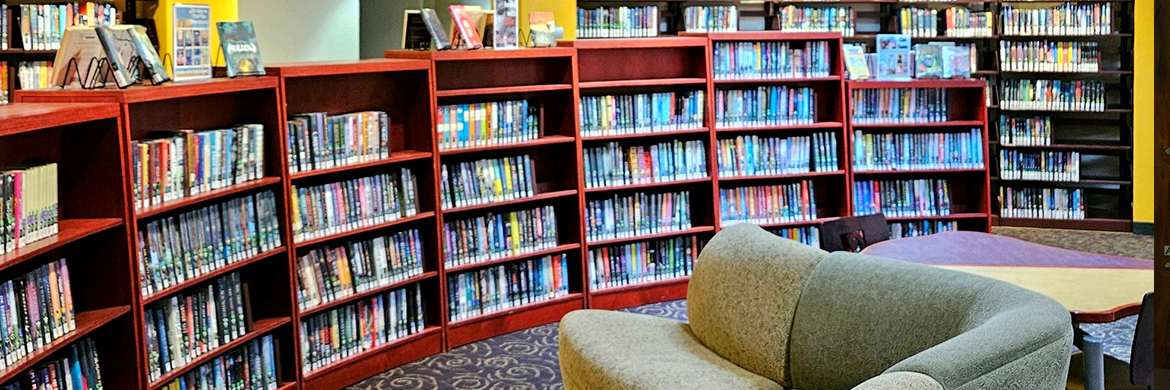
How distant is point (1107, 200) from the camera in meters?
10.6

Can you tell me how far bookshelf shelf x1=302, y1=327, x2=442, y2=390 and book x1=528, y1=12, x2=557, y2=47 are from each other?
1.73 metres

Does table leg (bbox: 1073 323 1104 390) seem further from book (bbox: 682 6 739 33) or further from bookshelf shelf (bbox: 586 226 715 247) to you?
book (bbox: 682 6 739 33)

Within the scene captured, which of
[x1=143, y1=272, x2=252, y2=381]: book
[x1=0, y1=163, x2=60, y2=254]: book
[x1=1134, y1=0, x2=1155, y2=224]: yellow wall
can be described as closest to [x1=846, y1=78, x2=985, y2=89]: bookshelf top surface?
[x1=1134, y1=0, x2=1155, y2=224]: yellow wall

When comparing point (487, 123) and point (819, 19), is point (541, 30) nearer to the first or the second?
point (487, 123)

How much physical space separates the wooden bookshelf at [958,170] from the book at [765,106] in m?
0.31

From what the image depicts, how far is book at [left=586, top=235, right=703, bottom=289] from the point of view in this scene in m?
7.34

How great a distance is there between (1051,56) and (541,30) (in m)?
5.50

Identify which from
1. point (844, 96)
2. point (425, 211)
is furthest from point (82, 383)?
point (844, 96)

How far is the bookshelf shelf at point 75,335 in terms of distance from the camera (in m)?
3.51

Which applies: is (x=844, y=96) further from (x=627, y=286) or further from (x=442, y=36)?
(x=442, y=36)

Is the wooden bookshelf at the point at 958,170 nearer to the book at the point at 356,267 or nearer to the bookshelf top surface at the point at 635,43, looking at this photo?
the bookshelf top surface at the point at 635,43

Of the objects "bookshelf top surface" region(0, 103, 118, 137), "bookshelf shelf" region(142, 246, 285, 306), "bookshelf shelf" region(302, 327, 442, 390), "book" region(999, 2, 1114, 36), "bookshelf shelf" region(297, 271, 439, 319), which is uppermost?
"book" region(999, 2, 1114, 36)

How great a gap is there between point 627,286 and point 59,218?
3.89 meters

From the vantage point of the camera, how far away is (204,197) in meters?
4.75
